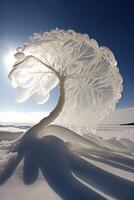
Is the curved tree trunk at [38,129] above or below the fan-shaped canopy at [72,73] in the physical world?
below

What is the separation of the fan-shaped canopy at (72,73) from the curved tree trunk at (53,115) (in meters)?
0.68

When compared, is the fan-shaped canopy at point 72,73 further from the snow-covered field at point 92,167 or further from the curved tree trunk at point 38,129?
the snow-covered field at point 92,167

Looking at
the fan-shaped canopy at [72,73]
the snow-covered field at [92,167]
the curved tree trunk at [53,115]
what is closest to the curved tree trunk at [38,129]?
the curved tree trunk at [53,115]

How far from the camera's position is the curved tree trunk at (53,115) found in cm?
1174

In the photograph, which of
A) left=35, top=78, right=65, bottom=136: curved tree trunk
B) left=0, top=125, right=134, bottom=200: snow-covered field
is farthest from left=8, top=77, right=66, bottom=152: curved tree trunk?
left=0, top=125, right=134, bottom=200: snow-covered field

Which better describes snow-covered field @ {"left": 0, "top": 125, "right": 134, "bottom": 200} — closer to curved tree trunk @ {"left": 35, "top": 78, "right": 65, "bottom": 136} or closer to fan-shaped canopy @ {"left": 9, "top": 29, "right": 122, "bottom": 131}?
curved tree trunk @ {"left": 35, "top": 78, "right": 65, "bottom": 136}

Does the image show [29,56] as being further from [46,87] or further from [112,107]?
[112,107]

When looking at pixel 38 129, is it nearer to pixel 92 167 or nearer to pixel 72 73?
pixel 72 73

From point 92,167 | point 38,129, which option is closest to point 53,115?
point 38,129

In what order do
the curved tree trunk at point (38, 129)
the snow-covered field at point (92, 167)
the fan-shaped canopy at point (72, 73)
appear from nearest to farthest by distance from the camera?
the snow-covered field at point (92, 167) < the curved tree trunk at point (38, 129) < the fan-shaped canopy at point (72, 73)

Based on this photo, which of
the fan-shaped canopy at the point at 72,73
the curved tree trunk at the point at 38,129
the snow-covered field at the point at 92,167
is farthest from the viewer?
the fan-shaped canopy at the point at 72,73

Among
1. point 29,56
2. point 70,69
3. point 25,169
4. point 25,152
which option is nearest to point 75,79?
point 70,69

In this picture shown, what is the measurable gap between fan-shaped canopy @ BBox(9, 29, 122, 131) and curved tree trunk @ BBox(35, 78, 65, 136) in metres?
0.68

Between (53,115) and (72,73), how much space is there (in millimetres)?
1878
